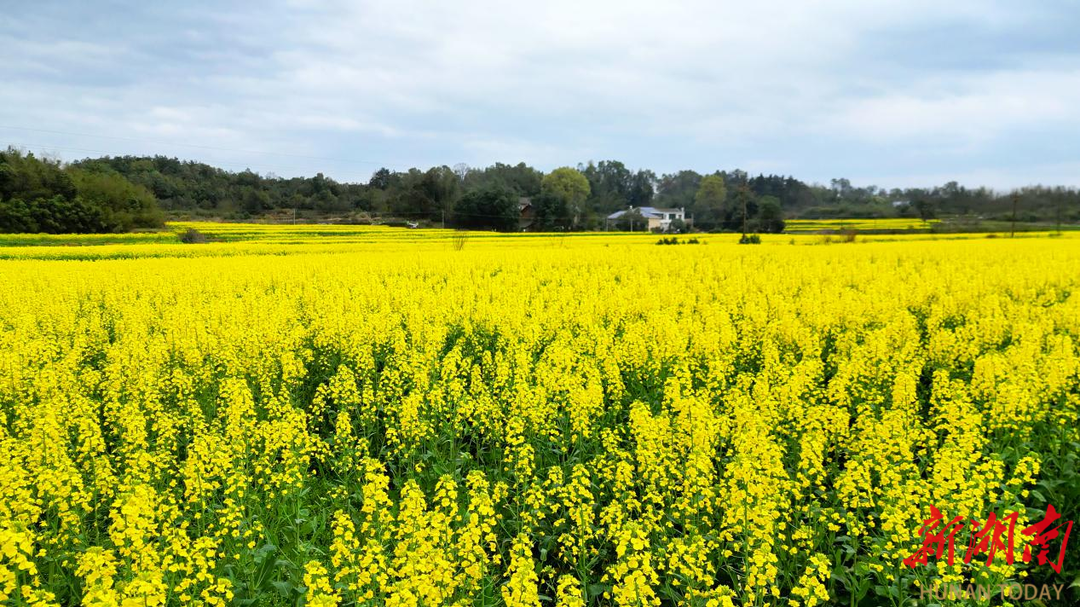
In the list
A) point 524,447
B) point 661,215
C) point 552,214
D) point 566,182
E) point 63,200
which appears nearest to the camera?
point 524,447

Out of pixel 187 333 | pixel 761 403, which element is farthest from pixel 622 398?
pixel 187 333

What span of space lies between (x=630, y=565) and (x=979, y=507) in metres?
2.61

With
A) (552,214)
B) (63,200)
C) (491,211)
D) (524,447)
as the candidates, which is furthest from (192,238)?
(524,447)

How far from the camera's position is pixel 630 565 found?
3135mm

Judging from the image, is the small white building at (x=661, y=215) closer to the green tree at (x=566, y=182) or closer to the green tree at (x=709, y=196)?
the green tree at (x=709, y=196)

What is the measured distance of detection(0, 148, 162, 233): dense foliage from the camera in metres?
48.7

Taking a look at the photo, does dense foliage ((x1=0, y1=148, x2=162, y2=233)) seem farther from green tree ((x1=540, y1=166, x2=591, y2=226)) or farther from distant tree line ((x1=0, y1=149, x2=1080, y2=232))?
green tree ((x1=540, y1=166, x2=591, y2=226))

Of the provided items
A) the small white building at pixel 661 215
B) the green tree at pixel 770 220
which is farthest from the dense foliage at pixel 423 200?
the small white building at pixel 661 215

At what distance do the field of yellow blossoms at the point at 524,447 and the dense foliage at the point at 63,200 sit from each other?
44.2 metres

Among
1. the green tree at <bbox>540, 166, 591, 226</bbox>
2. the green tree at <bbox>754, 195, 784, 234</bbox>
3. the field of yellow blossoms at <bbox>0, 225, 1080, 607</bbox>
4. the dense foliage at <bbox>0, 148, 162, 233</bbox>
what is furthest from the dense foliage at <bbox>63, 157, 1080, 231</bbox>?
the field of yellow blossoms at <bbox>0, 225, 1080, 607</bbox>

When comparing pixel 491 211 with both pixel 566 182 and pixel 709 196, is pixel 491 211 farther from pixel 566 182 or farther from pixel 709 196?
pixel 709 196

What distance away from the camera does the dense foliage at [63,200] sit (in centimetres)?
4869

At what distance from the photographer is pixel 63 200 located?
50438 millimetres

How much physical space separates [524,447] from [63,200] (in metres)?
61.5
